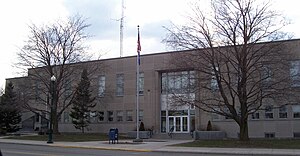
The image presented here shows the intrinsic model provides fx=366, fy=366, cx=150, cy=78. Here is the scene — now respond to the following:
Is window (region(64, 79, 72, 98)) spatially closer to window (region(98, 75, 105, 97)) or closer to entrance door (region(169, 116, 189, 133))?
window (region(98, 75, 105, 97))

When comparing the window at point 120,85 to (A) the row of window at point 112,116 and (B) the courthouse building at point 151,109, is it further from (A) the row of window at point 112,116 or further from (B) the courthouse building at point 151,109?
(A) the row of window at point 112,116

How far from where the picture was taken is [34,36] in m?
40.8

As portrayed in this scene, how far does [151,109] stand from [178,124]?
4042mm

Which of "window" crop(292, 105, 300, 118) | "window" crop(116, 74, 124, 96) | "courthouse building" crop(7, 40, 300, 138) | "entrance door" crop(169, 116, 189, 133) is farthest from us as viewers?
"window" crop(116, 74, 124, 96)

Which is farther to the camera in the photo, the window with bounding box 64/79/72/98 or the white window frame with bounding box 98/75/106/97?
the white window frame with bounding box 98/75/106/97

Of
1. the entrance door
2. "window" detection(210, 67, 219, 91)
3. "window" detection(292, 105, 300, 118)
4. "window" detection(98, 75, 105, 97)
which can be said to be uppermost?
"window" detection(98, 75, 105, 97)

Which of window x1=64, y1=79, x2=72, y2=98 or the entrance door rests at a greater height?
window x1=64, y1=79, x2=72, y2=98

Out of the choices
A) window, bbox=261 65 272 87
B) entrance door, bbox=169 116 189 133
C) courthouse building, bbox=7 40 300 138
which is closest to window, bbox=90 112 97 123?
courthouse building, bbox=7 40 300 138

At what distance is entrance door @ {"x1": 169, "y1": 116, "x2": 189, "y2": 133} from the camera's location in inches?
1829

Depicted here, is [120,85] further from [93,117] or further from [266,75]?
[266,75]

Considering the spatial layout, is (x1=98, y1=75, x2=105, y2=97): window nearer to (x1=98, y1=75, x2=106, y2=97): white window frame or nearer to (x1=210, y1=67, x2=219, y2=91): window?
(x1=98, y1=75, x2=106, y2=97): white window frame

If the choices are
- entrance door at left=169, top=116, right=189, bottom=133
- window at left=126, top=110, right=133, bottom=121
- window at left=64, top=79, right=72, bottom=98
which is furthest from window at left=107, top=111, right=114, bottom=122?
entrance door at left=169, top=116, right=189, bottom=133

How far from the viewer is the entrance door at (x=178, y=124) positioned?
46469 millimetres

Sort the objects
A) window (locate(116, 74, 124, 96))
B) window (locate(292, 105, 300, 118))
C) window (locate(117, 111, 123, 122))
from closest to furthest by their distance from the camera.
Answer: window (locate(292, 105, 300, 118)), window (locate(117, 111, 123, 122)), window (locate(116, 74, 124, 96))
